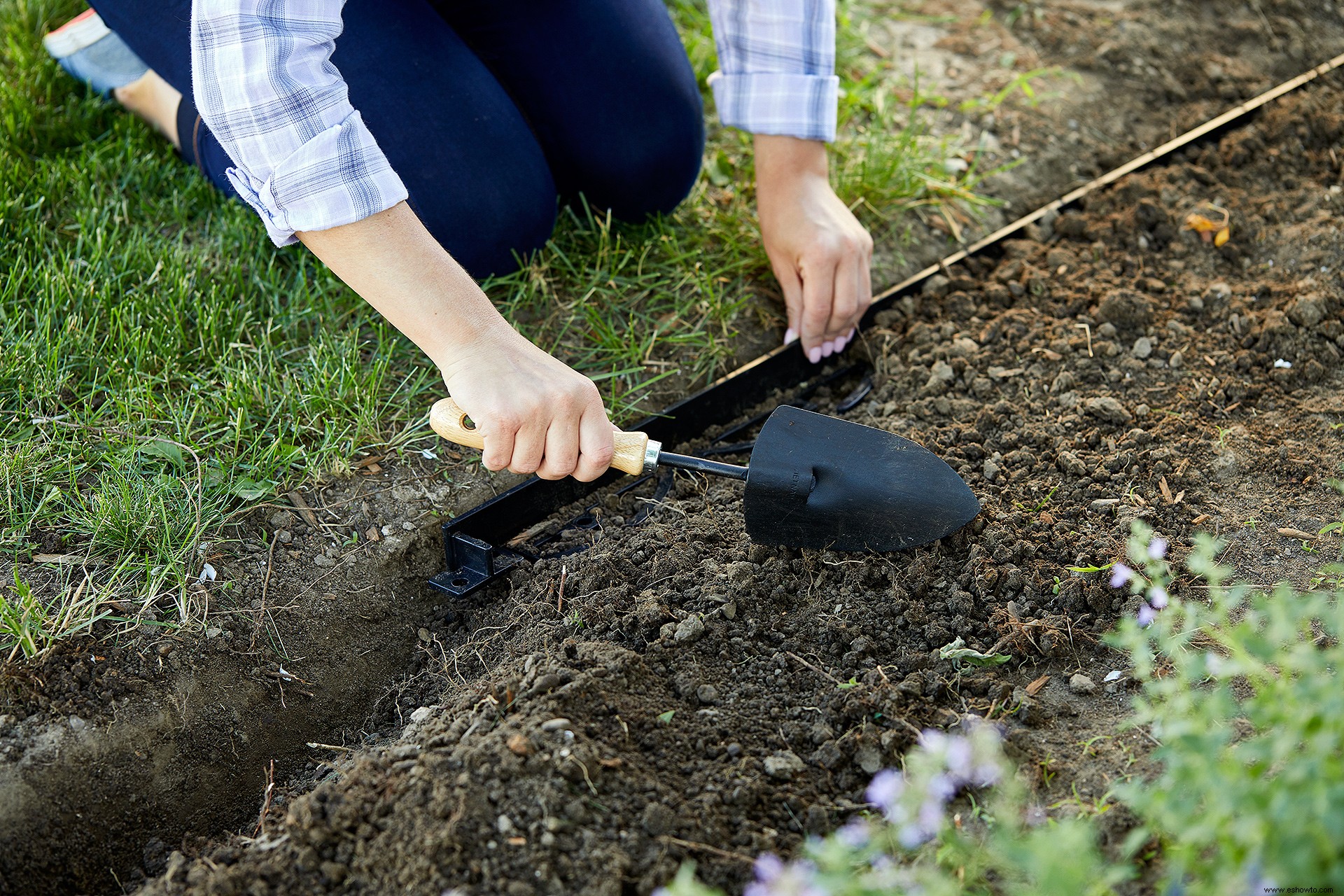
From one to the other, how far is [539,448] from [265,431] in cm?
65

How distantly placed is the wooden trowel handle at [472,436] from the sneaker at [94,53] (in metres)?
1.52

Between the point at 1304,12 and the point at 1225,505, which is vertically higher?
the point at 1304,12

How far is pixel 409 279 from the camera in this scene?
157 cm

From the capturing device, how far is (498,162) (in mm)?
2205

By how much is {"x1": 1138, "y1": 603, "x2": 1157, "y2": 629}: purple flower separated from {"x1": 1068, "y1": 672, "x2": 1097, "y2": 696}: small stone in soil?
110 millimetres

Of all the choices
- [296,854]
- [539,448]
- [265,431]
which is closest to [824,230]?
[539,448]

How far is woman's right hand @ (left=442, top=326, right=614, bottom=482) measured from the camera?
1.55 metres

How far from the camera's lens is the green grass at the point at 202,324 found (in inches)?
71.4

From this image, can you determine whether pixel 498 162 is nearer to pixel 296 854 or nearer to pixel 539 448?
pixel 539 448

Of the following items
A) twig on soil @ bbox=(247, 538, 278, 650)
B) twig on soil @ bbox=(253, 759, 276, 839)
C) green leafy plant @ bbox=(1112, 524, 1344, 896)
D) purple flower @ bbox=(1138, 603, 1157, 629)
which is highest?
green leafy plant @ bbox=(1112, 524, 1344, 896)

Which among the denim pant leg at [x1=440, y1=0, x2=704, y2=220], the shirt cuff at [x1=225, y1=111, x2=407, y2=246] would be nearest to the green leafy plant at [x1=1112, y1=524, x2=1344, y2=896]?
the shirt cuff at [x1=225, y1=111, x2=407, y2=246]

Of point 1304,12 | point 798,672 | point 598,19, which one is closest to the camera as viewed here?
point 798,672

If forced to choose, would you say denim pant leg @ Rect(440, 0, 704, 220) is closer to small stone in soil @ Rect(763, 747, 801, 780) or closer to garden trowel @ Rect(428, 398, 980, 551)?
garden trowel @ Rect(428, 398, 980, 551)

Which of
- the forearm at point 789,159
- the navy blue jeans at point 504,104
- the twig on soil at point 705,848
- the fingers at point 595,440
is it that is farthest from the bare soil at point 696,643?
the navy blue jeans at point 504,104
